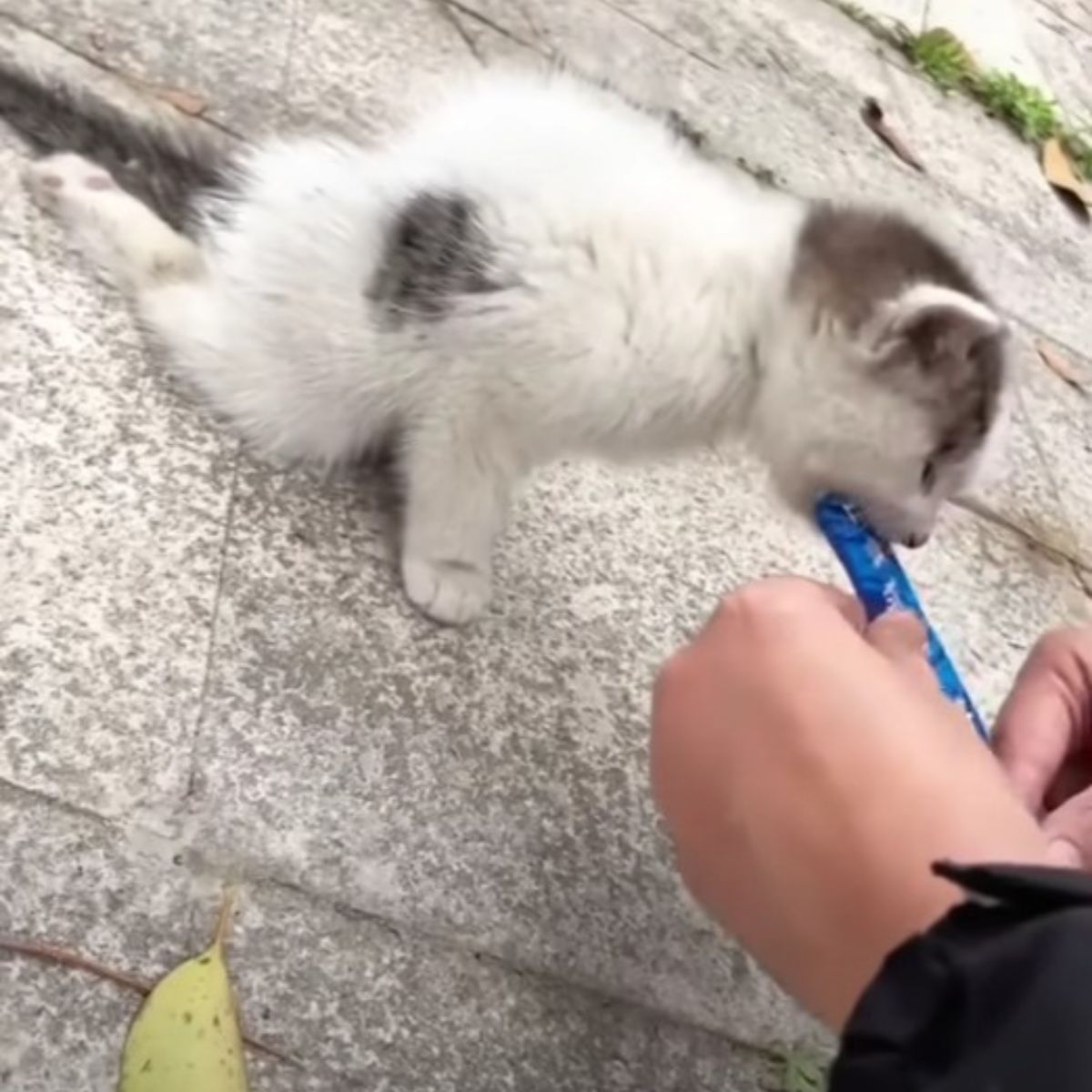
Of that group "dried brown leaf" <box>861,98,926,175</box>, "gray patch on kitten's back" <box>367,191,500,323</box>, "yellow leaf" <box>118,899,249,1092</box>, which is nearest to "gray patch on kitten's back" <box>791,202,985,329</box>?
"gray patch on kitten's back" <box>367,191,500,323</box>

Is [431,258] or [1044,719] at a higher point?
[1044,719]

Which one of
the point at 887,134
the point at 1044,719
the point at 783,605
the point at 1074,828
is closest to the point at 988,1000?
the point at 783,605

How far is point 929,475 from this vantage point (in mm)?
2379

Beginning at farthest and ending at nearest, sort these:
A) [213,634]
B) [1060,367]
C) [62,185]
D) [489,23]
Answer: [1060,367] < [489,23] < [62,185] < [213,634]

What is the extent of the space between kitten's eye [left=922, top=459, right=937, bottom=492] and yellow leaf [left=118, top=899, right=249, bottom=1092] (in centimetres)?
112

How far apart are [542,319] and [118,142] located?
0.77m

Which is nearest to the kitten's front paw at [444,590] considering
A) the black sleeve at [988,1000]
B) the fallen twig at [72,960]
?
the fallen twig at [72,960]

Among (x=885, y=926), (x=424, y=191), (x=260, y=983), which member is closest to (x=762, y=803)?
(x=885, y=926)

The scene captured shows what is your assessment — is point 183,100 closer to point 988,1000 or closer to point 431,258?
point 431,258

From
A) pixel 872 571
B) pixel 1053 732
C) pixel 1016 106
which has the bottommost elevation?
pixel 1016 106

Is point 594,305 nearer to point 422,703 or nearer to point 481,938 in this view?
point 422,703

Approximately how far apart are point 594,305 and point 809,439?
350 millimetres

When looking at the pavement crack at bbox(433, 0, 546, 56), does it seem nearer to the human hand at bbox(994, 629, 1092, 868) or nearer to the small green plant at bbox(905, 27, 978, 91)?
the small green plant at bbox(905, 27, 978, 91)

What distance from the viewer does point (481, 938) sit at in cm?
202
